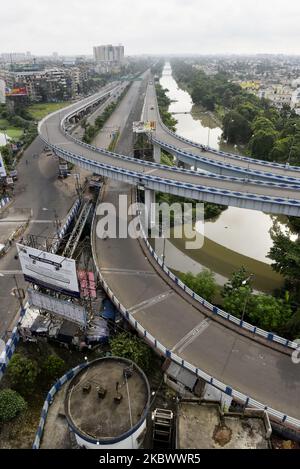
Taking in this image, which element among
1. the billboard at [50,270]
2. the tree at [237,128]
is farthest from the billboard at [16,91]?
the billboard at [50,270]

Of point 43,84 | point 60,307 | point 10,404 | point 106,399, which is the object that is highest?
point 43,84

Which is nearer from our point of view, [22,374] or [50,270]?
[22,374]

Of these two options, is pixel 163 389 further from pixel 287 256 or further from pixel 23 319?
pixel 287 256

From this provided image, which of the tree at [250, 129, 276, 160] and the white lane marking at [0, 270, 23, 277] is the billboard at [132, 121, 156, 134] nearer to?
the tree at [250, 129, 276, 160]

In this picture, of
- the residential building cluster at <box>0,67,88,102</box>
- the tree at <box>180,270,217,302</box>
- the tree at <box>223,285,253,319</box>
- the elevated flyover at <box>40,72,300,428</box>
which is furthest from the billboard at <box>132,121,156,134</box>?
the residential building cluster at <box>0,67,88,102</box>

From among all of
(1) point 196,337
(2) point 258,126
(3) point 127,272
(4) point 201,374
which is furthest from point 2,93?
(4) point 201,374

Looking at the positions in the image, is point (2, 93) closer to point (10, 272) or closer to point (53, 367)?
point (10, 272)

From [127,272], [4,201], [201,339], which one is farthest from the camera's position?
[4,201]
